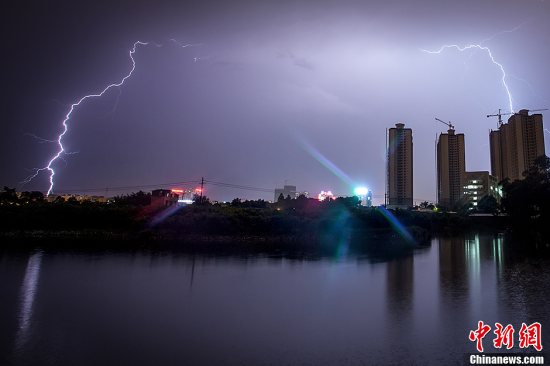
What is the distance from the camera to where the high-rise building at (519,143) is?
93.8 m

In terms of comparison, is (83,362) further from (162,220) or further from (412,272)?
(162,220)

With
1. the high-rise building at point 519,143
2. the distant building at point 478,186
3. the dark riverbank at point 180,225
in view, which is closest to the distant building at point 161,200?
the dark riverbank at point 180,225

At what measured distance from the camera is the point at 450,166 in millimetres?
123000

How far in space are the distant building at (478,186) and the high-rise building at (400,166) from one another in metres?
18.9

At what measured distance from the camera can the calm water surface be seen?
8.32m

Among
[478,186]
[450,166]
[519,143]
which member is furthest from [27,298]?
[450,166]

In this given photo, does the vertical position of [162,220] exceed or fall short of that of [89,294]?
it exceeds it

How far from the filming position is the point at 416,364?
7.73 metres

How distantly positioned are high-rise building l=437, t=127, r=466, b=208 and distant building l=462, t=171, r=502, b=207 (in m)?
2.31

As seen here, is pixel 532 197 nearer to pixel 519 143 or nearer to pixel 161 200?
pixel 519 143

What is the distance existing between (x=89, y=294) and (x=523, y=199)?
63212mm

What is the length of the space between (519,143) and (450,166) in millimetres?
25661

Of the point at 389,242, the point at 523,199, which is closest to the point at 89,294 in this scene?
the point at 389,242

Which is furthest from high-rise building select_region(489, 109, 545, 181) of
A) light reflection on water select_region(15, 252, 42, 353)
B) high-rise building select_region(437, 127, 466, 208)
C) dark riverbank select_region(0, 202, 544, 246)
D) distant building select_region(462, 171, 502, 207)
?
light reflection on water select_region(15, 252, 42, 353)
